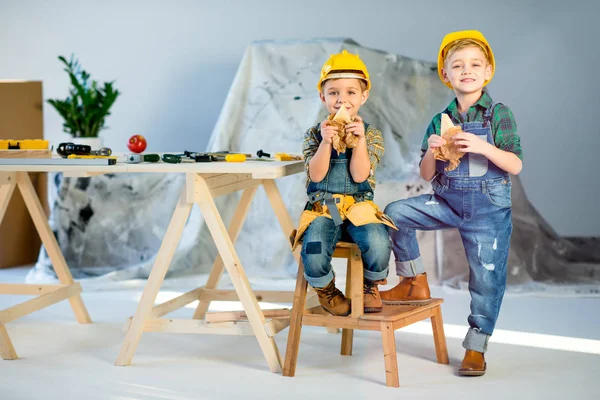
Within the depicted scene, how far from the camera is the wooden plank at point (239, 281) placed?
9.13 ft

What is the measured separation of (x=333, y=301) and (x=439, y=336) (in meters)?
0.44

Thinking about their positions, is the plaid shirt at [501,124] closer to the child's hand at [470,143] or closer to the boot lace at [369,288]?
the child's hand at [470,143]

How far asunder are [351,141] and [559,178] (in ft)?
10.3

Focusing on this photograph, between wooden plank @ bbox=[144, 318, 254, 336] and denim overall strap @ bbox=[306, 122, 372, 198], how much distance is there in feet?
1.73

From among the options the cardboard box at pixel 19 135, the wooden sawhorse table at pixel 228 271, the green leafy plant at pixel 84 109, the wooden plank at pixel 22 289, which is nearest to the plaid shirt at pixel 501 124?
the wooden sawhorse table at pixel 228 271

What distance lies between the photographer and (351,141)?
8.67ft

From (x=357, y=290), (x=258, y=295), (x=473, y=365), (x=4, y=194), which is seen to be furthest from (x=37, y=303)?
(x=473, y=365)

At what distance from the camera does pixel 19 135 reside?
5.07m

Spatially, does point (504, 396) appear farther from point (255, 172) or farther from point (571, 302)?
point (571, 302)

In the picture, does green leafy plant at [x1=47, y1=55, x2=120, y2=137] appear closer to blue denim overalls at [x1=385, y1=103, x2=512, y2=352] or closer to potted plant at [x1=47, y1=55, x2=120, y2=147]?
potted plant at [x1=47, y1=55, x2=120, y2=147]

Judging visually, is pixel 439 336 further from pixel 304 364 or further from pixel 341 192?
pixel 341 192

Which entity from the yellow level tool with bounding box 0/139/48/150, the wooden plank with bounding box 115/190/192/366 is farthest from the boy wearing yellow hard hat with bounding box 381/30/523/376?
the yellow level tool with bounding box 0/139/48/150

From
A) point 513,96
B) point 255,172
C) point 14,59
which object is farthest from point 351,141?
point 14,59

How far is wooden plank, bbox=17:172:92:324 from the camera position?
335 centimetres
